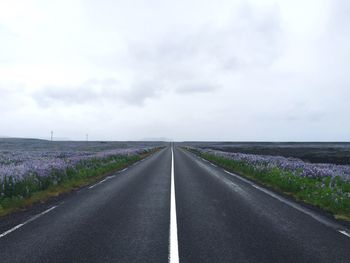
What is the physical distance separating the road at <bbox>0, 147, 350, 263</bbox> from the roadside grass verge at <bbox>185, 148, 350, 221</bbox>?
0.99 metres

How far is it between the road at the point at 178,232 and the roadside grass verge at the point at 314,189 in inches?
38.9

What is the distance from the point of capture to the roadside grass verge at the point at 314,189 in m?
9.61

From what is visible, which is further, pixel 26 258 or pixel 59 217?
pixel 59 217

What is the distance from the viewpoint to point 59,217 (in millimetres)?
8359

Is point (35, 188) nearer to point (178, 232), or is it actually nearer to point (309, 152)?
point (178, 232)

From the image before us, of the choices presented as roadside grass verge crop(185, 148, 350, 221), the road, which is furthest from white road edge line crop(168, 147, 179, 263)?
roadside grass verge crop(185, 148, 350, 221)

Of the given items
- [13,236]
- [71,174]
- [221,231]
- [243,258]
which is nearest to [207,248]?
[243,258]

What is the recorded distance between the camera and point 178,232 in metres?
6.79

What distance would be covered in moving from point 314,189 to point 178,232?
7912 mm

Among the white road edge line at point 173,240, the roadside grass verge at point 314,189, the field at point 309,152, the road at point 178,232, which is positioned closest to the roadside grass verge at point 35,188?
the road at point 178,232

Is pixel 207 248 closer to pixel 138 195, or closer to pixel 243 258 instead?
pixel 243 258

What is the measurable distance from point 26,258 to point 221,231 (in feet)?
13.0

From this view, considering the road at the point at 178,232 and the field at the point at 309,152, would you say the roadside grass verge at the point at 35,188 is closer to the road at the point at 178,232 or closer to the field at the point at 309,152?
the road at the point at 178,232

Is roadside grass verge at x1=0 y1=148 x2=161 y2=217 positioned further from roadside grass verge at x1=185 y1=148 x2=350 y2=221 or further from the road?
roadside grass verge at x1=185 y1=148 x2=350 y2=221
